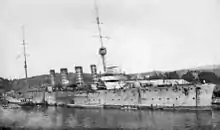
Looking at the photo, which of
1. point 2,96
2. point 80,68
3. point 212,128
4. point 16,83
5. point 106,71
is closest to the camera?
point 212,128

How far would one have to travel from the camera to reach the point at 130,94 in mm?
26281

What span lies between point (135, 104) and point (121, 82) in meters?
4.04

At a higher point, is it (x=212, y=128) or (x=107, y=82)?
(x=107, y=82)

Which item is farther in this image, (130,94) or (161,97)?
(130,94)

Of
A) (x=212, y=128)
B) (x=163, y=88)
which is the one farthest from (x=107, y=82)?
(x=212, y=128)

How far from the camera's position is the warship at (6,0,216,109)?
23.0 metres

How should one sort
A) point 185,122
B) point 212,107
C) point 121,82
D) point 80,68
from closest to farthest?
point 185,122
point 212,107
point 121,82
point 80,68

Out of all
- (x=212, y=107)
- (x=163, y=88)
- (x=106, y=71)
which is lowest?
(x=212, y=107)

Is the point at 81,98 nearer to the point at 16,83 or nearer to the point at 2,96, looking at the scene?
the point at 2,96

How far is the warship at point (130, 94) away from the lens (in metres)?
23.0

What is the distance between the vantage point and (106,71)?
31.5m

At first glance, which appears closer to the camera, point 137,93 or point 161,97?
point 161,97

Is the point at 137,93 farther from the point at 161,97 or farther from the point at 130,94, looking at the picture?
the point at 161,97

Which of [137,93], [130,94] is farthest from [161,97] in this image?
[130,94]
